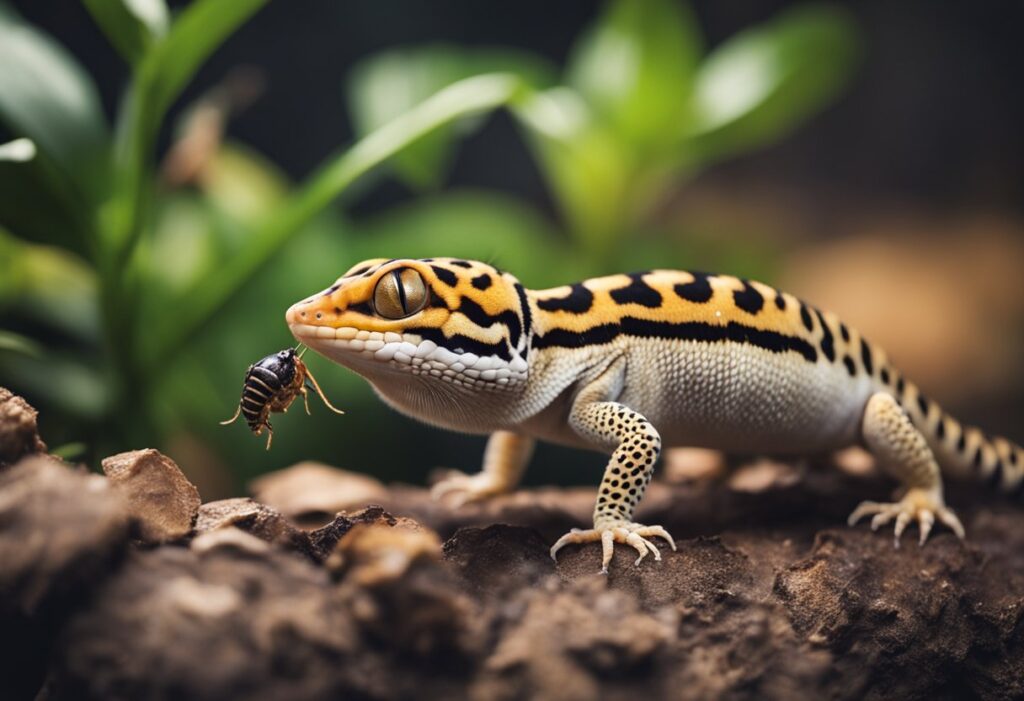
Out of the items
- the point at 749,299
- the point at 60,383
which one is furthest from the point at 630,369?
the point at 60,383

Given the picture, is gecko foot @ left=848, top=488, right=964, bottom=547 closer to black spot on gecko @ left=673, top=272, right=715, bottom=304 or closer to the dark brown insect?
black spot on gecko @ left=673, top=272, right=715, bottom=304

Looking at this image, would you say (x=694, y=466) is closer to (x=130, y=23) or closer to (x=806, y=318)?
(x=806, y=318)

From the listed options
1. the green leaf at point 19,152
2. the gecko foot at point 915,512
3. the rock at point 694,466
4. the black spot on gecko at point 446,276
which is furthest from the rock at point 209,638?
the rock at point 694,466

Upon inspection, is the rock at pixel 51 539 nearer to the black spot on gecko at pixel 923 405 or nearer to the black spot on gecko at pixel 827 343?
the black spot on gecko at pixel 827 343

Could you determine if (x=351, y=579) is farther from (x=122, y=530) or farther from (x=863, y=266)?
(x=863, y=266)

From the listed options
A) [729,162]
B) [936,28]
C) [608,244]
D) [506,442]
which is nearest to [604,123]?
Answer: [608,244]

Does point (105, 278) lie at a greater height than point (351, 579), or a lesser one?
greater
